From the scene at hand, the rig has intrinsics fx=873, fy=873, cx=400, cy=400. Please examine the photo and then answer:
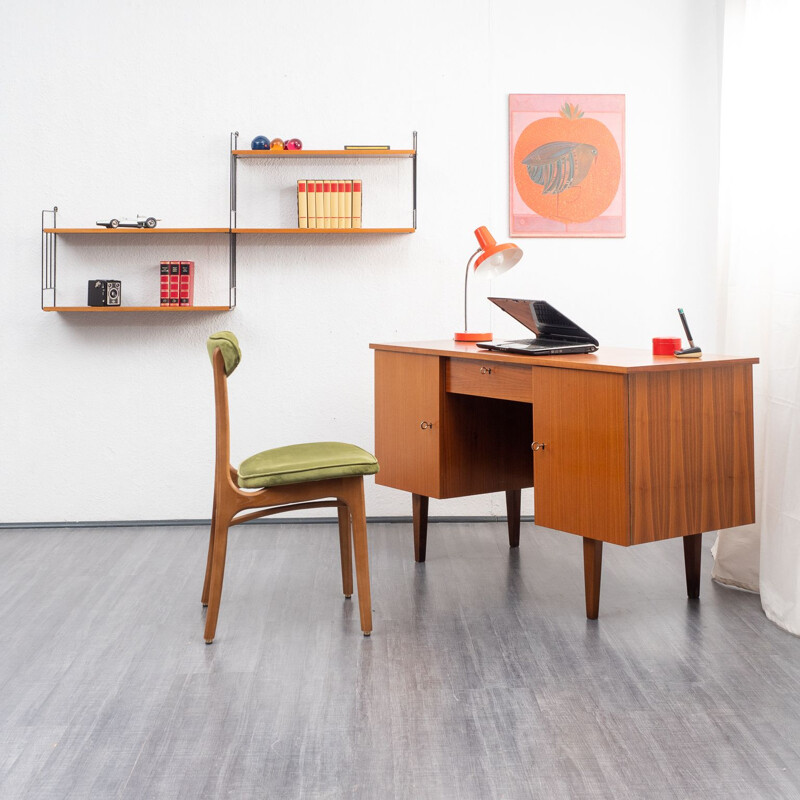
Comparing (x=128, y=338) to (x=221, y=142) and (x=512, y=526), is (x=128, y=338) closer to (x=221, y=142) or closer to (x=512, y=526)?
(x=221, y=142)

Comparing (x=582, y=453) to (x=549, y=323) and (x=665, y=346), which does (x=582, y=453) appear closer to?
(x=665, y=346)

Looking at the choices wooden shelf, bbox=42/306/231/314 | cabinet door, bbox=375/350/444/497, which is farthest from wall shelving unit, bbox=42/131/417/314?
cabinet door, bbox=375/350/444/497

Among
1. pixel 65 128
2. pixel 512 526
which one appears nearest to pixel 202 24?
pixel 65 128

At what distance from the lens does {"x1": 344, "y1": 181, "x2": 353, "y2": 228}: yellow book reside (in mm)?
3619

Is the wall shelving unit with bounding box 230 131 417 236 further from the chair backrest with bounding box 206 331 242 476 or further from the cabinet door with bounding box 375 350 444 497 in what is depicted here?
the chair backrest with bounding box 206 331 242 476

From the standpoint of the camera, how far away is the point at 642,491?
7.55 feet

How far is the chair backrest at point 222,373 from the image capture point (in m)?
2.37

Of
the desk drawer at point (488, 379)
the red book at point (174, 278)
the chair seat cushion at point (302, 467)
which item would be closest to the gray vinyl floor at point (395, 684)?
the chair seat cushion at point (302, 467)

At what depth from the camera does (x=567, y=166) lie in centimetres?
374

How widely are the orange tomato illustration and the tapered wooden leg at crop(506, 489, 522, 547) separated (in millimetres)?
1227

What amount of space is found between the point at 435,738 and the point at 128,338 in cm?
252

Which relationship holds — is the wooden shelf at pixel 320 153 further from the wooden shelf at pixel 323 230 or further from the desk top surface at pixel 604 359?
the desk top surface at pixel 604 359

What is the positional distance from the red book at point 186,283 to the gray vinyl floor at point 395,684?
1082mm

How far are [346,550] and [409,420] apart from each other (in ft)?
1.78
